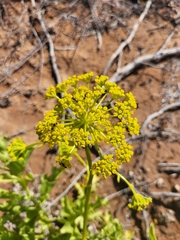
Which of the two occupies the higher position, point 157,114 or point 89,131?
point 157,114

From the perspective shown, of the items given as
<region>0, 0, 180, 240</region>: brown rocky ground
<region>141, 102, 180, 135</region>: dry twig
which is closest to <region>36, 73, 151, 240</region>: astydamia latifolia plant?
<region>0, 0, 180, 240</region>: brown rocky ground

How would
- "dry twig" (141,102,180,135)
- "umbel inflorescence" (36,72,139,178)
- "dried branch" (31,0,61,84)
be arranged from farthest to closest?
"dried branch" (31,0,61,84), "dry twig" (141,102,180,135), "umbel inflorescence" (36,72,139,178)

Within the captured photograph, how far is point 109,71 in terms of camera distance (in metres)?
5.13

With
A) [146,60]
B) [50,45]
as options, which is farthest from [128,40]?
[50,45]

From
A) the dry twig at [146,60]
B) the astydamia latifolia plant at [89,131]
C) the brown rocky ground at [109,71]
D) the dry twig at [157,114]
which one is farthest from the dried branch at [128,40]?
the astydamia latifolia plant at [89,131]

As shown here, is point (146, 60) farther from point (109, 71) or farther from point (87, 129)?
point (87, 129)

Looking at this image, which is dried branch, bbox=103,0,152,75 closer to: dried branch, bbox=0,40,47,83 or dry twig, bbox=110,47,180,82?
dry twig, bbox=110,47,180,82

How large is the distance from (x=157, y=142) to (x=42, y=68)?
225cm

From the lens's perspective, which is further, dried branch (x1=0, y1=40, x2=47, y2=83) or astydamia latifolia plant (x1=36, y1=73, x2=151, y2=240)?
dried branch (x1=0, y1=40, x2=47, y2=83)

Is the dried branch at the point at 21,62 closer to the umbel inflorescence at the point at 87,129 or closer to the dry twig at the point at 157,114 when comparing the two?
the dry twig at the point at 157,114

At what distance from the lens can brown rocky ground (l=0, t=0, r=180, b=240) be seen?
454cm

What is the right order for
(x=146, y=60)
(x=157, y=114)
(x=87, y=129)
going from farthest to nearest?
(x=146, y=60), (x=157, y=114), (x=87, y=129)

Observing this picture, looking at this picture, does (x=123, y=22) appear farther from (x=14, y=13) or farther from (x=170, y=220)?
(x=170, y=220)

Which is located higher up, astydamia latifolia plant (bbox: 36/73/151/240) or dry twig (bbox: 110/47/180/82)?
dry twig (bbox: 110/47/180/82)
